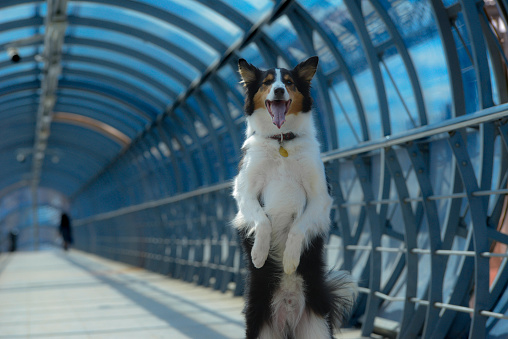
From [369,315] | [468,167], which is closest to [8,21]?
[369,315]

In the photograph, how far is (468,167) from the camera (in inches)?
212

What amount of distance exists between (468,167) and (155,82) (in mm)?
10096

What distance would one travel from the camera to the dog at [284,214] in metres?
4.11

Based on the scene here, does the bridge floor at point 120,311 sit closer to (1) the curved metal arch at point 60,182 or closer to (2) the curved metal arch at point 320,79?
(2) the curved metal arch at point 320,79

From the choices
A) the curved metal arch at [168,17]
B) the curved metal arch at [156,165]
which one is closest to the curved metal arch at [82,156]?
the curved metal arch at [156,165]

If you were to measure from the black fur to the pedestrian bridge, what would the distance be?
5.25 ft

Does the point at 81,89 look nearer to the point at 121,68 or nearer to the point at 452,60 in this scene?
the point at 121,68

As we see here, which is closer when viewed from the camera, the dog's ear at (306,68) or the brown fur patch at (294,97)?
the brown fur patch at (294,97)

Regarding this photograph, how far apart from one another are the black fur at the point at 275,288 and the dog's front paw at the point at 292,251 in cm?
11

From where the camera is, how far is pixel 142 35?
12055 mm

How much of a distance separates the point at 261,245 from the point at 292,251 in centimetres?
20

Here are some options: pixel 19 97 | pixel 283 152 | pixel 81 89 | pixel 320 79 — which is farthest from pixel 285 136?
pixel 19 97

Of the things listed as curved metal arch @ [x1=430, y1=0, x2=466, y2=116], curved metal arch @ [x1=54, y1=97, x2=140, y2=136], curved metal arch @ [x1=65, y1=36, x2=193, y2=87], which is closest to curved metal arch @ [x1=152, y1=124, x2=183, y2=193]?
curved metal arch @ [x1=54, y1=97, x2=140, y2=136]

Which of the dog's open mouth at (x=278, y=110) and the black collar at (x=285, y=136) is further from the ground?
the dog's open mouth at (x=278, y=110)
